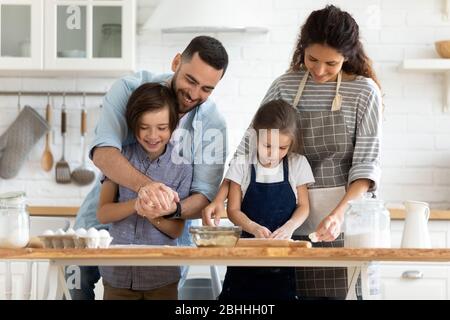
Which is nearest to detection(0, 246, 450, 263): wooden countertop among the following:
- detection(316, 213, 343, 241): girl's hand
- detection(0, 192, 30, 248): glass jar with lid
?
detection(0, 192, 30, 248): glass jar with lid

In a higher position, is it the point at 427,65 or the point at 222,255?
the point at 427,65

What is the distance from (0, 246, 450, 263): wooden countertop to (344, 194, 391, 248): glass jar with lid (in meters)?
0.14

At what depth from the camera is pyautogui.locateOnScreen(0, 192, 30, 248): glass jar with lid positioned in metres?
2.05

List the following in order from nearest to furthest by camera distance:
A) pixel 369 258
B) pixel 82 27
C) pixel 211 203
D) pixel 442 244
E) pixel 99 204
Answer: pixel 369 258 → pixel 211 203 → pixel 99 204 → pixel 442 244 → pixel 82 27

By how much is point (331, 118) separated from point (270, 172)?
0.71 feet

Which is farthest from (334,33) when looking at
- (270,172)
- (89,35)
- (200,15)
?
(89,35)

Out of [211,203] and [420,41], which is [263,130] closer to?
[211,203]

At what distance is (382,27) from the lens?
14.0 ft

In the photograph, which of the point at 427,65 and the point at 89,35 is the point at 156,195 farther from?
the point at 427,65

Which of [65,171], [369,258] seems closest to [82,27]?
[65,171]

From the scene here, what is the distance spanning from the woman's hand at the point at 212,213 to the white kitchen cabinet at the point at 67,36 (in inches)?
72.7

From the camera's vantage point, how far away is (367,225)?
2096 millimetres

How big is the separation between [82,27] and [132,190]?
183 centimetres

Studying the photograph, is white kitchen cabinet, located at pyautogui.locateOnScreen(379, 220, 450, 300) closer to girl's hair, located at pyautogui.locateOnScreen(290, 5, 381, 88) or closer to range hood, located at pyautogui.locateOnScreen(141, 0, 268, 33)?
range hood, located at pyautogui.locateOnScreen(141, 0, 268, 33)
